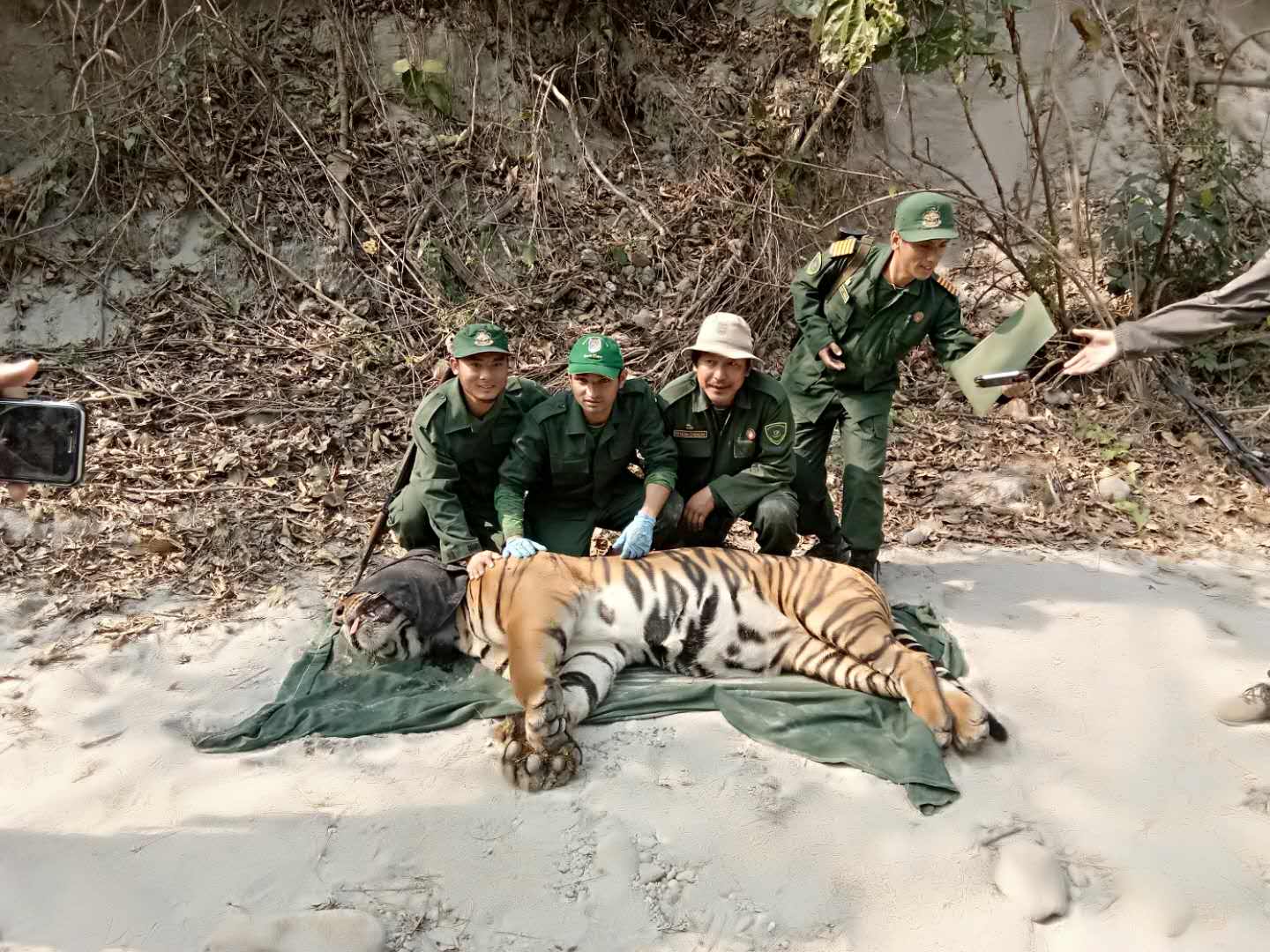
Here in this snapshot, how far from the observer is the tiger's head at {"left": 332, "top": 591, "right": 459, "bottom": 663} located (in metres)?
3.75

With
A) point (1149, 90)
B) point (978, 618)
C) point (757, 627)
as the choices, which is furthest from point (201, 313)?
point (1149, 90)

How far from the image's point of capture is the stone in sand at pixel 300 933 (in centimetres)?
246

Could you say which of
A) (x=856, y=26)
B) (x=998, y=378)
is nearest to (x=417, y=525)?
(x=998, y=378)

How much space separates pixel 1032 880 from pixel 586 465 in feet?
7.89

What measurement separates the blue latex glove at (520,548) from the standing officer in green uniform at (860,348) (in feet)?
4.58

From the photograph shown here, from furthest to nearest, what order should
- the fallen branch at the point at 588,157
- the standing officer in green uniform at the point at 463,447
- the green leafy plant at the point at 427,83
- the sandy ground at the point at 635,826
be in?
the fallen branch at the point at 588,157 → the green leafy plant at the point at 427,83 → the standing officer in green uniform at the point at 463,447 → the sandy ground at the point at 635,826

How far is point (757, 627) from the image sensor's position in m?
3.89

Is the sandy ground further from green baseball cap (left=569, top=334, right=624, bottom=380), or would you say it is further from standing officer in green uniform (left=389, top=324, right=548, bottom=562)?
green baseball cap (left=569, top=334, right=624, bottom=380)

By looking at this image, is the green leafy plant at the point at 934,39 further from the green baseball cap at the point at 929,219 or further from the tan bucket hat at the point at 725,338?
the tan bucket hat at the point at 725,338

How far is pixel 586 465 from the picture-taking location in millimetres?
4262


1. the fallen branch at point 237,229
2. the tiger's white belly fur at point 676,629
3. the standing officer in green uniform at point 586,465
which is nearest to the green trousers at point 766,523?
the standing officer in green uniform at point 586,465

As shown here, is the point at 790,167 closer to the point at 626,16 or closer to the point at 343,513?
the point at 626,16

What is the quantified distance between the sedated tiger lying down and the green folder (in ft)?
3.28

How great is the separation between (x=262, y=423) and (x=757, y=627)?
344 cm
